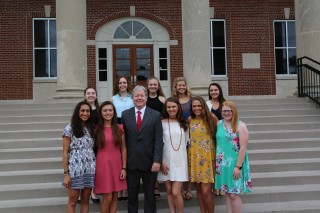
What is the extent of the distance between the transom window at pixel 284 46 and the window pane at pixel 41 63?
9315 millimetres

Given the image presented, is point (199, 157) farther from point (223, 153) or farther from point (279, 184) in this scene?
point (279, 184)

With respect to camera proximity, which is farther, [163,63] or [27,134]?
[163,63]

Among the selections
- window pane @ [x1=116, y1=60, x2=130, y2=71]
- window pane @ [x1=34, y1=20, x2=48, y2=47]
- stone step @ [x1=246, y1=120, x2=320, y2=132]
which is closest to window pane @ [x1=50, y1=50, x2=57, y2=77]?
window pane @ [x1=34, y1=20, x2=48, y2=47]

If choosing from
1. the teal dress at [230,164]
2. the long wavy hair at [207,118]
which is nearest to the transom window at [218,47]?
the long wavy hair at [207,118]

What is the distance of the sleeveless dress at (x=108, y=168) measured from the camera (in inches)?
191

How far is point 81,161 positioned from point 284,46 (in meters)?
13.8

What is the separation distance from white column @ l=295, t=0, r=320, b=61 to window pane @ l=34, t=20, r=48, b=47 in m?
9.41

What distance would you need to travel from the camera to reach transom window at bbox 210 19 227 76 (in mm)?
16312

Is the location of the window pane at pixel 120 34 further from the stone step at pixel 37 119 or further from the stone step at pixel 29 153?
the stone step at pixel 29 153

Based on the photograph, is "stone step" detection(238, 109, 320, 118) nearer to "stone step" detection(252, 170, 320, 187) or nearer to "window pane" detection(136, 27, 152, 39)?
"stone step" detection(252, 170, 320, 187)

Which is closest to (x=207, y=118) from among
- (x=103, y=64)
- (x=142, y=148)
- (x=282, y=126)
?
(x=142, y=148)

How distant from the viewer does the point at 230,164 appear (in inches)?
194

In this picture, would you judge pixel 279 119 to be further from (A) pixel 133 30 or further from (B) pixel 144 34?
(A) pixel 133 30

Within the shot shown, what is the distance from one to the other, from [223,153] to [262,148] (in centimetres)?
329
